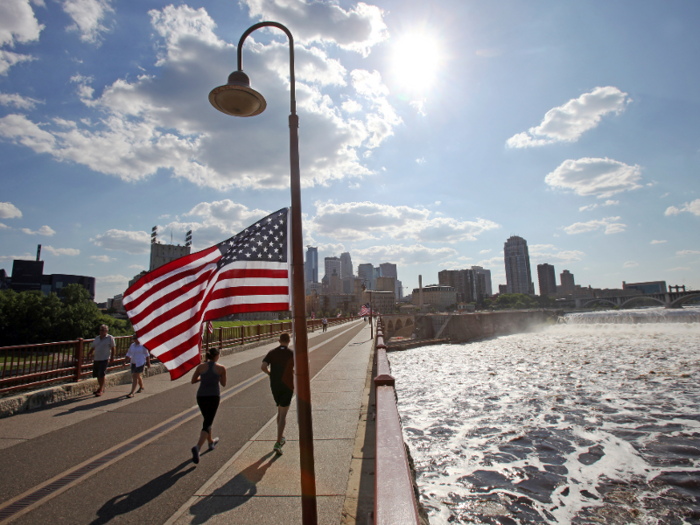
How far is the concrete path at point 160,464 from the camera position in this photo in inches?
172

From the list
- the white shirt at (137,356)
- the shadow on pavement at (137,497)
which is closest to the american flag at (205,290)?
the shadow on pavement at (137,497)

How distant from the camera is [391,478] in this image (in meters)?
3.59

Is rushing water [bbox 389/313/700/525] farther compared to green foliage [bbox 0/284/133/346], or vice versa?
green foliage [bbox 0/284/133/346]

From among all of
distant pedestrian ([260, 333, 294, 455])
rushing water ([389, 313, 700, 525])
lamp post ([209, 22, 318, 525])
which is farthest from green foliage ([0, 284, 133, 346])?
lamp post ([209, 22, 318, 525])

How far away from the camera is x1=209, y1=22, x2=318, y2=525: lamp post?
3.16 m

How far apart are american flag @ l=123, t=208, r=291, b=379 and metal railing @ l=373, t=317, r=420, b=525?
211 centimetres

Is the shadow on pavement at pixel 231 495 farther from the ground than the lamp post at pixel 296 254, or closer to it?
closer to it

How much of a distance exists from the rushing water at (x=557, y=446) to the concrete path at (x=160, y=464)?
13.1 ft

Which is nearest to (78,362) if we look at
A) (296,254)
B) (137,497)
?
(137,497)

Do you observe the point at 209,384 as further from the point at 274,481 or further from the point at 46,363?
the point at 46,363

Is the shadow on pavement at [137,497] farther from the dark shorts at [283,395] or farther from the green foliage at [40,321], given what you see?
the green foliage at [40,321]

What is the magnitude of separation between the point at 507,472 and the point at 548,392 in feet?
44.6

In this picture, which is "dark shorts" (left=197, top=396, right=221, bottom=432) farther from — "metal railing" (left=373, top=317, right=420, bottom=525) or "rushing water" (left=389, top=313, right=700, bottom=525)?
"rushing water" (left=389, top=313, right=700, bottom=525)

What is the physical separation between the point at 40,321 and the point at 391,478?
60289mm
